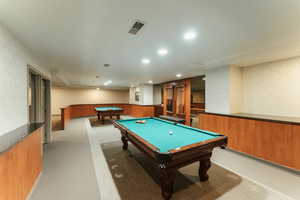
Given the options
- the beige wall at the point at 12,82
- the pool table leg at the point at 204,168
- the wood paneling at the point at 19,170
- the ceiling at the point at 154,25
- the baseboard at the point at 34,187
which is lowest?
the baseboard at the point at 34,187

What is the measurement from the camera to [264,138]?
9.22ft

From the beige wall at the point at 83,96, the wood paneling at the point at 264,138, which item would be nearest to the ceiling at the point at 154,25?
the wood paneling at the point at 264,138

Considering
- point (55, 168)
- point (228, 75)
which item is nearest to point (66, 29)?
point (55, 168)

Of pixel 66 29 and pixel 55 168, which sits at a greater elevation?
pixel 66 29

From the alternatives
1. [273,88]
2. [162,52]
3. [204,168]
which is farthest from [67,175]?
[273,88]

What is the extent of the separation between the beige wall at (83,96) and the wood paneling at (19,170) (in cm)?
867

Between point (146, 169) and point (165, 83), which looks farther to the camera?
point (165, 83)

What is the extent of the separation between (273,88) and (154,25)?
12.2ft

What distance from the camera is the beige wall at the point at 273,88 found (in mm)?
2938

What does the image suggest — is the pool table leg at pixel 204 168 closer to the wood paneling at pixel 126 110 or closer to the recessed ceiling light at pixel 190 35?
the recessed ceiling light at pixel 190 35

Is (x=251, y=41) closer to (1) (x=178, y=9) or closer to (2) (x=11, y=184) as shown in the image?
(1) (x=178, y=9)

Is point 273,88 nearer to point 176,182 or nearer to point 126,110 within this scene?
point 176,182

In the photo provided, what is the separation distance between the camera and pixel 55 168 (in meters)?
2.47

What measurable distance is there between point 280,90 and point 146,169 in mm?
3903
